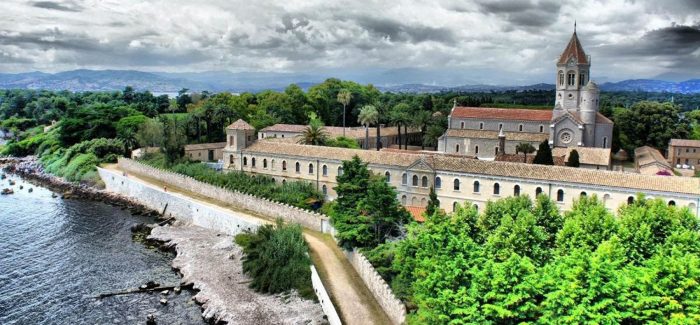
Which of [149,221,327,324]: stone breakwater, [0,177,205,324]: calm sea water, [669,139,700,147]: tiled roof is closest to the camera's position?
[149,221,327,324]: stone breakwater

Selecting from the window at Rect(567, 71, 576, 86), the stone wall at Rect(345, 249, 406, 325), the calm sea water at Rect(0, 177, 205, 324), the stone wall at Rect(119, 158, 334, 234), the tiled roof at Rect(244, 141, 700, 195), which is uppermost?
the window at Rect(567, 71, 576, 86)

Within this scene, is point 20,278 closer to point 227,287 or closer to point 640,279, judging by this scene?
point 227,287

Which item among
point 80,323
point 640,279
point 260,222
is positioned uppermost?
point 640,279

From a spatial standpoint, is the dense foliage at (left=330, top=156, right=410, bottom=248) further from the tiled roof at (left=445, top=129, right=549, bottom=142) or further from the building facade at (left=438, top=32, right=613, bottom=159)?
the tiled roof at (left=445, top=129, right=549, bottom=142)

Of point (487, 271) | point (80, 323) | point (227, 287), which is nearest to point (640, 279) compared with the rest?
point (487, 271)

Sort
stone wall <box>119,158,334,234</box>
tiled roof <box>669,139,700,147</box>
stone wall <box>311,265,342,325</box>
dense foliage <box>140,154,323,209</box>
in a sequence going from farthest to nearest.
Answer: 1. tiled roof <box>669,139,700,147</box>
2. dense foliage <box>140,154,323,209</box>
3. stone wall <box>119,158,334,234</box>
4. stone wall <box>311,265,342,325</box>

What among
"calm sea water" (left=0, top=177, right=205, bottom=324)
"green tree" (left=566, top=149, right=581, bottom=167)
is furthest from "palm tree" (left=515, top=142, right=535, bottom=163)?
"calm sea water" (left=0, top=177, right=205, bottom=324)

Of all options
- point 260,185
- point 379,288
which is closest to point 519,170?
point 379,288

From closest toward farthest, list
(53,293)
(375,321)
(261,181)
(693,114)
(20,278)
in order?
(375,321) → (53,293) → (20,278) → (261,181) → (693,114)
